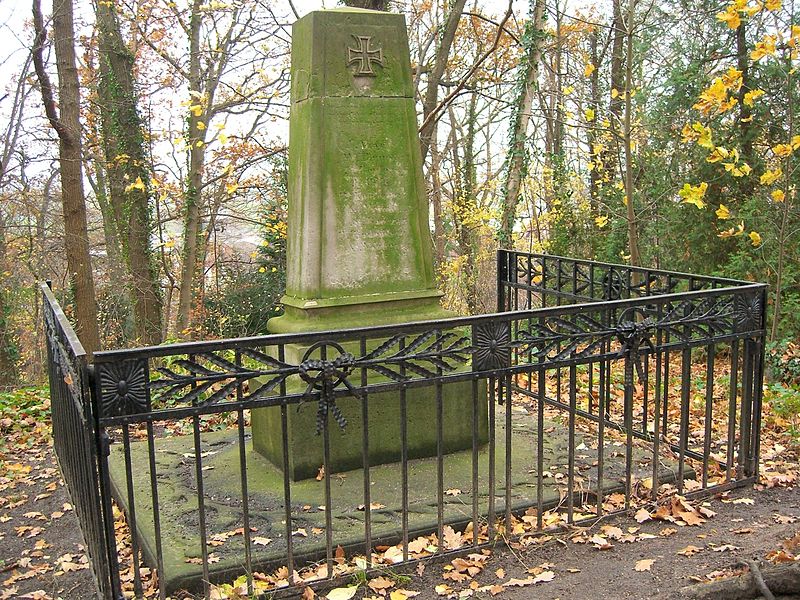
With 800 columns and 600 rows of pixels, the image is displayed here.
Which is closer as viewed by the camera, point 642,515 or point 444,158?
point 642,515

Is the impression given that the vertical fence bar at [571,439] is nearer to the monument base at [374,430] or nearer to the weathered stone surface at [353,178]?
the monument base at [374,430]

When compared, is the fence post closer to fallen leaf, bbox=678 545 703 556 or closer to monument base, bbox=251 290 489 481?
monument base, bbox=251 290 489 481

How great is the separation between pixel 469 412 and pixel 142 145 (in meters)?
10.2

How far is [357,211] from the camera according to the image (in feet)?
16.3

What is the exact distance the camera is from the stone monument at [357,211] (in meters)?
4.85

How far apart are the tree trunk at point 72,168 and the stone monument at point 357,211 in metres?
6.71

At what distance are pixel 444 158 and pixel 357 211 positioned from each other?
11326 millimetres

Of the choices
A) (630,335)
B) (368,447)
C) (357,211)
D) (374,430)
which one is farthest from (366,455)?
(357,211)

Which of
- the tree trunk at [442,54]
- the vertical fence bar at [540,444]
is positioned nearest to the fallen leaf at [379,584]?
the vertical fence bar at [540,444]

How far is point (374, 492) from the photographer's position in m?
4.50

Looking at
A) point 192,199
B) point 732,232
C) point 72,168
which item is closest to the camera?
point 732,232

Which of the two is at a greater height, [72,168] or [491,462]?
[72,168]

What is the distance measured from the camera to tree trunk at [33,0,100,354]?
1055cm

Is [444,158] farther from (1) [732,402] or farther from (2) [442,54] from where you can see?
(1) [732,402]
